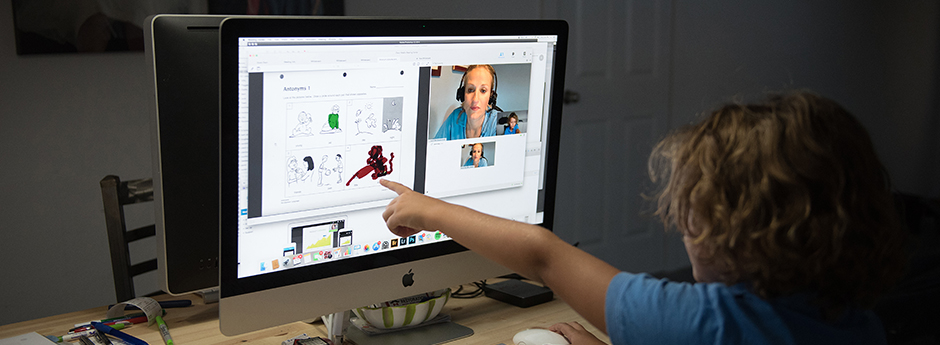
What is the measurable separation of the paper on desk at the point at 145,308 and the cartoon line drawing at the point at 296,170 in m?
0.41

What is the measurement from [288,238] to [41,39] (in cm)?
174

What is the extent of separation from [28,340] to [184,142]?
1.22ft

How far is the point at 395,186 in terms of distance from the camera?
3.03 ft

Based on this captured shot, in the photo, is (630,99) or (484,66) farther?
(630,99)

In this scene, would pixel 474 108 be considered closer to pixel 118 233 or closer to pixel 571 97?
pixel 118 233

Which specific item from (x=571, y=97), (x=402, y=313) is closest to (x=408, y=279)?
(x=402, y=313)

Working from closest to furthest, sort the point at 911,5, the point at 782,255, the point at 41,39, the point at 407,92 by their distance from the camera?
the point at 782,255 → the point at 407,92 → the point at 41,39 → the point at 911,5

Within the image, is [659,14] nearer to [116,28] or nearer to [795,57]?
[795,57]

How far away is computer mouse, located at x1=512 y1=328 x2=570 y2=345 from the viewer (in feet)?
3.21

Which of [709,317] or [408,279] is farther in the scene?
[408,279]

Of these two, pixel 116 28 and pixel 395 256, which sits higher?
pixel 116 28

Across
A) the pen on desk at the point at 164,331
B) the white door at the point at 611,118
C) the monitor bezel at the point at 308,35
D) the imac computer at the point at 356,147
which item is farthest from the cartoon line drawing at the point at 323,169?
the white door at the point at 611,118

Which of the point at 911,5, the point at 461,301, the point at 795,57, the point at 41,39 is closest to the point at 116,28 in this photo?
the point at 41,39

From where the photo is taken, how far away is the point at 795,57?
158 inches
